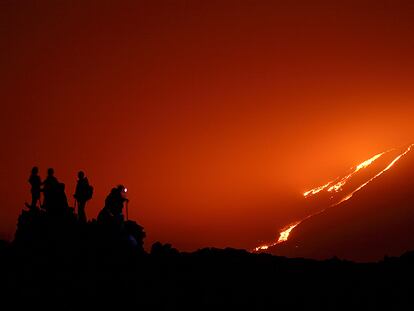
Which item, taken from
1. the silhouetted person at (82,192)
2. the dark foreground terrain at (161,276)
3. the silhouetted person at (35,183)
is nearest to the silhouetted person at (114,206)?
the dark foreground terrain at (161,276)

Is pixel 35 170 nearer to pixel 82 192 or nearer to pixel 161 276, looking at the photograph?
pixel 82 192

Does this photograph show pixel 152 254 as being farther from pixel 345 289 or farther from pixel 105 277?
pixel 345 289

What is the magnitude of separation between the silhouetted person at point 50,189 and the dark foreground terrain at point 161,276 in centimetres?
91

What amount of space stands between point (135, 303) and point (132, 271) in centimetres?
363

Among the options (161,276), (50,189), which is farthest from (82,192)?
(161,276)

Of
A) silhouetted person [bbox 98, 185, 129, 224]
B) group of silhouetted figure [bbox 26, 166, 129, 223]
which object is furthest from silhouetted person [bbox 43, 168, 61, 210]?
silhouetted person [bbox 98, 185, 129, 224]

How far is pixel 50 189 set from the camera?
34344 millimetres

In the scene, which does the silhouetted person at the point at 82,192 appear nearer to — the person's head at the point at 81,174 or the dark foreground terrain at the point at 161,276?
the person's head at the point at 81,174

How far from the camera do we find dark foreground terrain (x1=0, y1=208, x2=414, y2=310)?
26109 mm

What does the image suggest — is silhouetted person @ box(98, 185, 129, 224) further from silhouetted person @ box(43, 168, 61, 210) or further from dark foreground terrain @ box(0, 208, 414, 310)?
silhouetted person @ box(43, 168, 61, 210)

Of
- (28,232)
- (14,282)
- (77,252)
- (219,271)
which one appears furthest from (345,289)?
(28,232)

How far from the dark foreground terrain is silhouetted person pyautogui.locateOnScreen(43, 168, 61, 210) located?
910mm

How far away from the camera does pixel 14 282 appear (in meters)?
27.1

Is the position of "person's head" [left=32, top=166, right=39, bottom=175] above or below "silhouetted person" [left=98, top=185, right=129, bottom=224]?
above
